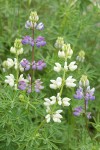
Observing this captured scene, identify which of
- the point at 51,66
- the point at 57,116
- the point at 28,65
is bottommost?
the point at 57,116

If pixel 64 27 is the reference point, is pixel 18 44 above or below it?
below

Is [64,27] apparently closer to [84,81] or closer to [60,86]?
[84,81]

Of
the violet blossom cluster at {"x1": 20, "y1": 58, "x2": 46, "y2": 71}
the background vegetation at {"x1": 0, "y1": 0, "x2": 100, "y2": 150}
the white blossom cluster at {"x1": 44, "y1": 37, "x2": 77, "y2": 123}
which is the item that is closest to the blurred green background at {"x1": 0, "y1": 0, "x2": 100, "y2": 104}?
the background vegetation at {"x1": 0, "y1": 0, "x2": 100, "y2": 150}

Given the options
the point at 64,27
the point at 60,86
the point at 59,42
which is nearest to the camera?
the point at 60,86

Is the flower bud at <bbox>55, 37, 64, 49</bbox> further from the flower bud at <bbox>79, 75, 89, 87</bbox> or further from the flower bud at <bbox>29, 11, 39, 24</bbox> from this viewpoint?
the flower bud at <bbox>79, 75, 89, 87</bbox>

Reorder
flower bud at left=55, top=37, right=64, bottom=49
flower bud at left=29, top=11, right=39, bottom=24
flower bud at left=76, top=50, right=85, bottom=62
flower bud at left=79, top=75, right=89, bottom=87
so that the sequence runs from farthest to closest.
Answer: flower bud at left=76, top=50, right=85, bottom=62, flower bud at left=55, top=37, right=64, bottom=49, flower bud at left=29, top=11, right=39, bottom=24, flower bud at left=79, top=75, right=89, bottom=87

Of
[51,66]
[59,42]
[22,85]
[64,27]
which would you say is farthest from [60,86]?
[64,27]

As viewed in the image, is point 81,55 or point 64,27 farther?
point 64,27

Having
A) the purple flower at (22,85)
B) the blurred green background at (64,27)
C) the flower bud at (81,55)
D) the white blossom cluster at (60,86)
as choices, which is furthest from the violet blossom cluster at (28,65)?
the blurred green background at (64,27)

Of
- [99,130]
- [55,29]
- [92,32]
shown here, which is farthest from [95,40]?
[99,130]
